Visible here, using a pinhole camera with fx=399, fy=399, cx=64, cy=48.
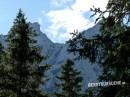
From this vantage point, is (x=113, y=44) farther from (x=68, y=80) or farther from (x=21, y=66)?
(x=68, y=80)

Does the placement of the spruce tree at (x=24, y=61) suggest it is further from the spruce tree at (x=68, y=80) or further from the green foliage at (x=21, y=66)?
the spruce tree at (x=68, y=80)

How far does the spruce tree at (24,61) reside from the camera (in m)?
27.1

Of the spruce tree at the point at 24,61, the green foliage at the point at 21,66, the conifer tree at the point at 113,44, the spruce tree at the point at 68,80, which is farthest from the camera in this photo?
the spruce tree at the point at 68,80

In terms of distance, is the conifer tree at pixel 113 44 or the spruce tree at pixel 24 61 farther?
the spruce tree at pixel 24 61

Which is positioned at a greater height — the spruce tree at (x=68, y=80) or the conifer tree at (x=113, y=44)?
the conifer tree at (x=113, y=44)

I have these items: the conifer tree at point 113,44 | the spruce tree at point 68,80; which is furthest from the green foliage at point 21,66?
the spruce tree at point 68,80

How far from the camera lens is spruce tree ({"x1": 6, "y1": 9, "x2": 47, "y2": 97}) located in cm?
2712

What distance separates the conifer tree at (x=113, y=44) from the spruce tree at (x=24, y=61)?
13845 mm

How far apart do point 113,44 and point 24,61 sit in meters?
15.4

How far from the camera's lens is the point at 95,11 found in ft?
44.5

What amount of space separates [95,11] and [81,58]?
5.49ft

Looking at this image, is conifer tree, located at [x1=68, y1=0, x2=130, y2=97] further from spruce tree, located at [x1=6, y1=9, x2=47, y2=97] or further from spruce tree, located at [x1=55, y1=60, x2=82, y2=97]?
spruce tree, located at [x1=55, y1=60, x2=82, y2=97]

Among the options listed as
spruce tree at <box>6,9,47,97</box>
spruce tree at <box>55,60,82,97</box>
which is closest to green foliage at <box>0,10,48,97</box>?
spruce tree at <box>6,9,47,97</box>

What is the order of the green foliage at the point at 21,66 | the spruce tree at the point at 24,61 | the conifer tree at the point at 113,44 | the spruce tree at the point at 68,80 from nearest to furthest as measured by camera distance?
the conifer tree at the point at 113,44 → the green foliage at the point at 21,66 → the spruce tree at the point at 24,61 → the spruce tree at the point at 68,80
